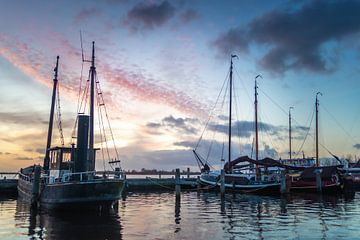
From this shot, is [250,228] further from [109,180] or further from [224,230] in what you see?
[109,180]

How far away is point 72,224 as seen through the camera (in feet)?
66.6

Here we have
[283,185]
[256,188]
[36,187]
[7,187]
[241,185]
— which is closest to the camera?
[36,187]

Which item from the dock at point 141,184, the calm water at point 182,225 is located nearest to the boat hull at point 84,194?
the calm water at point 182,225

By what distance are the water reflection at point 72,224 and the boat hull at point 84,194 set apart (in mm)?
640

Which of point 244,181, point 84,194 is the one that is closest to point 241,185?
point 244,181

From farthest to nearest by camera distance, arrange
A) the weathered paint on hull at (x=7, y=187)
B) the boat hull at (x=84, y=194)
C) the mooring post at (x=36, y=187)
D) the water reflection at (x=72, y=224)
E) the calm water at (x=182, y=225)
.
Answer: the weathered paint on hull at (x=7, y=187) → the mooring post at (x=36, y=187) → the boat hull at (x=84, y=194) → the water reflection at (x=72, y=224) → the calm water at (x=182, y=225)

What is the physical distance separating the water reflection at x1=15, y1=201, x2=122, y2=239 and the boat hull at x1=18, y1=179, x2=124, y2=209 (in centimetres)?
64

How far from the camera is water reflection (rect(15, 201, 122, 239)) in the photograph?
56.1 feet

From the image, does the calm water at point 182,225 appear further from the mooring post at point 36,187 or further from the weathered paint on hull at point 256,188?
the weathered paint on hull at point 256,188

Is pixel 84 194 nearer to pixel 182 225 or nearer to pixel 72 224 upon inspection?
pixel 72 224

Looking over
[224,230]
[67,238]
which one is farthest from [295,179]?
[67,238]

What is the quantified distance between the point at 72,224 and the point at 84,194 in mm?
4182

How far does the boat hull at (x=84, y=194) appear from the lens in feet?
79.5

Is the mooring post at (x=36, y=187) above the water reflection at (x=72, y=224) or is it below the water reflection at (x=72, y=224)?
above
